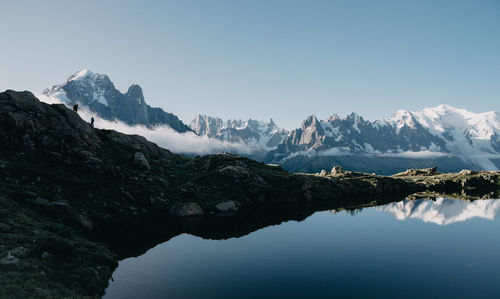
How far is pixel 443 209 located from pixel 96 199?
110 metres

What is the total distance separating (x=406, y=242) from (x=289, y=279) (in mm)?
34181

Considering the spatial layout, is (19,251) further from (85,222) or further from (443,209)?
(443,209)

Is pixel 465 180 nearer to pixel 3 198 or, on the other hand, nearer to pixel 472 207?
pixel 472 207

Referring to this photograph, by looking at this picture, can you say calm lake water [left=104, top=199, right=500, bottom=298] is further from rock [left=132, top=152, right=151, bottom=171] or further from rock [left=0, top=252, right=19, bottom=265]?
rock [left=132, top=152, right=151, bottom=171]

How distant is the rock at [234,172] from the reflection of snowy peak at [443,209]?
5062 centimetres

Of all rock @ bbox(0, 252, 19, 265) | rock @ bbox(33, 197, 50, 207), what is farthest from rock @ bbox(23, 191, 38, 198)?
rock @ bbox(0, 252, 19, 265)

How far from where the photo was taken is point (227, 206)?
91.7 m

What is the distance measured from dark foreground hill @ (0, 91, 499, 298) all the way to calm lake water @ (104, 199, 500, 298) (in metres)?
5.74

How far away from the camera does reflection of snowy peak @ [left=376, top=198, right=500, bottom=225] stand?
90625 mm

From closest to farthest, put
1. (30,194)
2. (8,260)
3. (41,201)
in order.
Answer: (8,260) < (41,201) < (30,194)

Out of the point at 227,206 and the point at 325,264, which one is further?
the point at 227,206

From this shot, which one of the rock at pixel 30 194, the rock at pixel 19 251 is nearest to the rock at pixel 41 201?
the rock at pixel 30 194

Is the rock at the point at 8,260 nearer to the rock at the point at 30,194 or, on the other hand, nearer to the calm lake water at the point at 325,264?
the calm lake water at the point at 325,264

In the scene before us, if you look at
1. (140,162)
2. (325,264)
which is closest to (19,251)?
(325,264)
